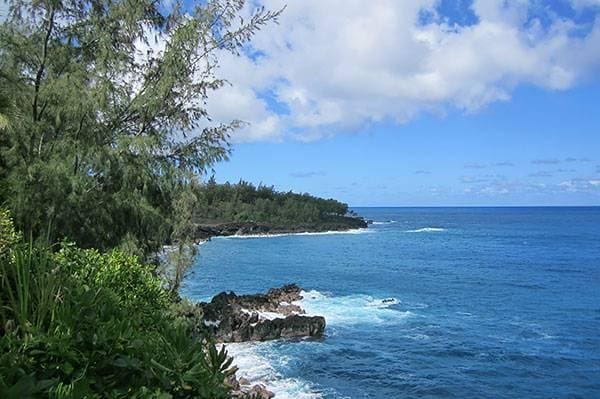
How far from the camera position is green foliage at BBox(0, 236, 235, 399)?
2.31m

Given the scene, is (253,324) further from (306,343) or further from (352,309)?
(352,309)

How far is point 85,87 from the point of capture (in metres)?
8.34

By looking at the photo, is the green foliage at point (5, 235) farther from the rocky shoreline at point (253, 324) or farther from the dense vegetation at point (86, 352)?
the rocky shoreline at point (253, 324)

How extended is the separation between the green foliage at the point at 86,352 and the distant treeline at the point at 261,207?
278ft

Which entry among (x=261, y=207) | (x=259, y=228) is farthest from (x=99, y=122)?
(x=261, y=207)

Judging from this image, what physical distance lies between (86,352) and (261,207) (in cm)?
9425

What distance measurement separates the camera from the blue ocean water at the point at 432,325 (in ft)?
53.8

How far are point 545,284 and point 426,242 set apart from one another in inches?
1348

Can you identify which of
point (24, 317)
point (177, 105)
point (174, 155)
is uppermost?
→ point (177, 105)

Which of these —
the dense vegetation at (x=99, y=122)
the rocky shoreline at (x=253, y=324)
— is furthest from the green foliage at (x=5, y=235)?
the rocky shoreline at (x=253, y=324)

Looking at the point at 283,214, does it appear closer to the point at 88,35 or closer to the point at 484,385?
the point at 484,385

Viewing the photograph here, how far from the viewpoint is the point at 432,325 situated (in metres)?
24.1

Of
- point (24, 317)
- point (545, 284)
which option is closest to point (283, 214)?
point (545, 284)

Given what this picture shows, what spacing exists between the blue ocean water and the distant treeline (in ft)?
136
